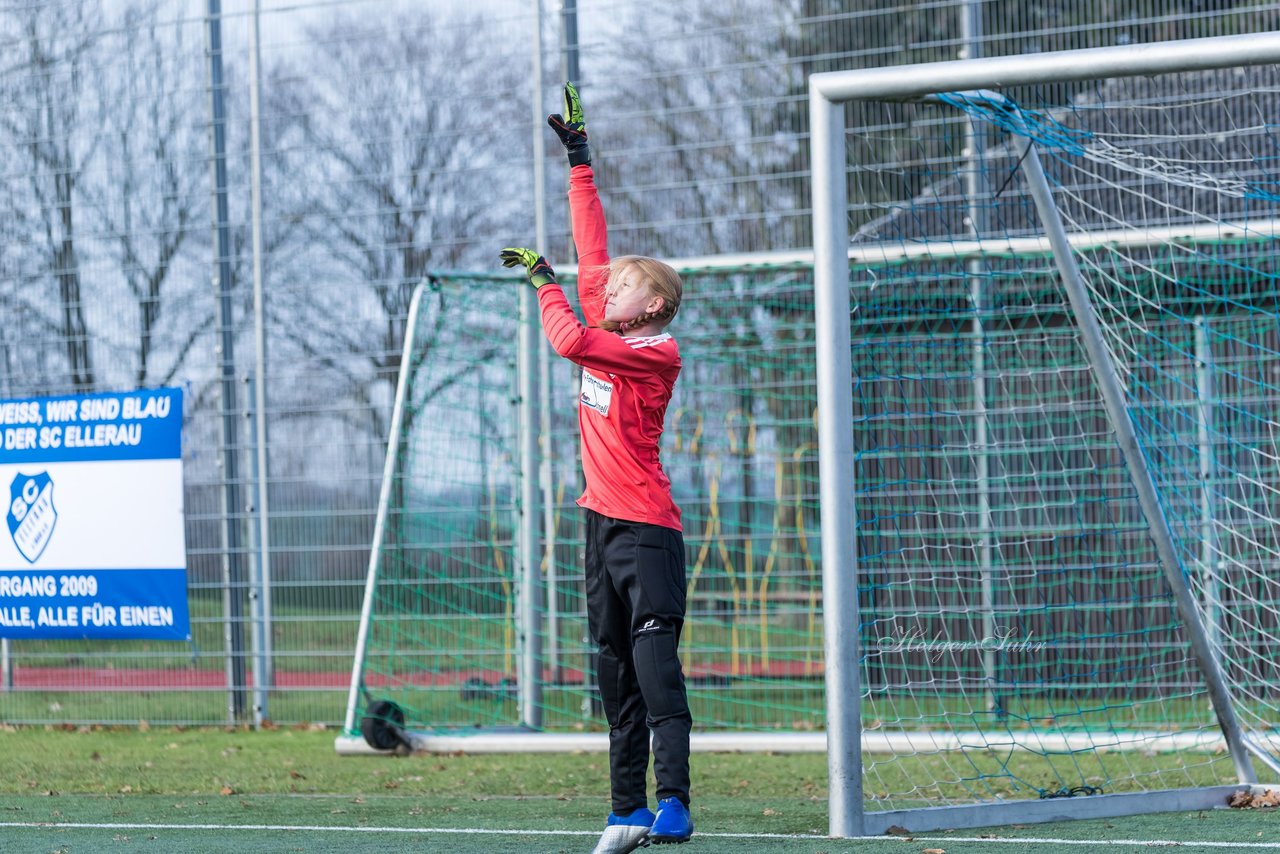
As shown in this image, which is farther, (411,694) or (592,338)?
(411,694)

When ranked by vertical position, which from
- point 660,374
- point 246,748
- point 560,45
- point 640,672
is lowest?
point 246,748

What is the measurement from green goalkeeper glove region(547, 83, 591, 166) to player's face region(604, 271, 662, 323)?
0.40 meters

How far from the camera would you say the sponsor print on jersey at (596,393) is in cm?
409

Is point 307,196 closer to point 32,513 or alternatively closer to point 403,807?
point 32,513

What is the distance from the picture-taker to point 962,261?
316 inches

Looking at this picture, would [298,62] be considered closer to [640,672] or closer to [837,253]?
[837,253]

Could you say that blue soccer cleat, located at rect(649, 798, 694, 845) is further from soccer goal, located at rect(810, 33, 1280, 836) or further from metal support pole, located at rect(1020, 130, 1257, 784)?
metal support pole, located at rect(1020, 130, 1257, 784)

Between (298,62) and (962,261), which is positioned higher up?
(298,62)

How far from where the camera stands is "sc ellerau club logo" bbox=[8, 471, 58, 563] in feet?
28.5

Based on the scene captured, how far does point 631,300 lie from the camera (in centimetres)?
410

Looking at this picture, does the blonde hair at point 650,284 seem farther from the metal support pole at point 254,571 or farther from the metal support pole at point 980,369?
the metal support pole at point 254,571

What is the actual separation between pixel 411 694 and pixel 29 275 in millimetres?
3463

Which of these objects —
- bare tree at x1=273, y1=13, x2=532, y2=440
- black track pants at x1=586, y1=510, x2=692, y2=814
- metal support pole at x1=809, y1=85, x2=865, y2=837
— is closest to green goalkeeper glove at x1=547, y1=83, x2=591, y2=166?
metal support pole at x1=809, y1=85, x2=865, y2=837

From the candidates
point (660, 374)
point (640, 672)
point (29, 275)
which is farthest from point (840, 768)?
point (29, 275)
